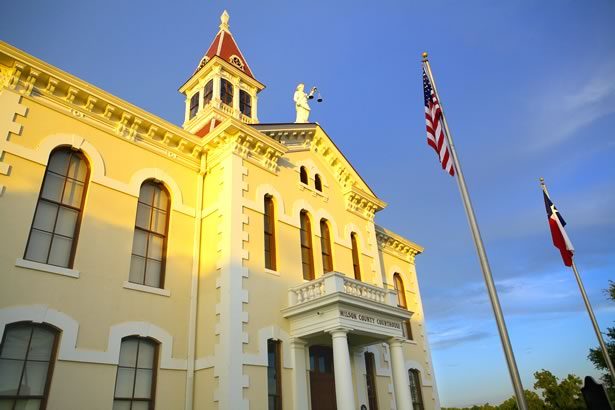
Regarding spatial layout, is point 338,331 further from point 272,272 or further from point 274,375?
point 272,272

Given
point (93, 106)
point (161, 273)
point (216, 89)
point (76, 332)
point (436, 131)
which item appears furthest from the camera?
point (216, 89)

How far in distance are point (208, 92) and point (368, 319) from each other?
14994 mm

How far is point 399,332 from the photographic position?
15398 millimetres

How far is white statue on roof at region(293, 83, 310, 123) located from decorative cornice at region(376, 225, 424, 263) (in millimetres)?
6746

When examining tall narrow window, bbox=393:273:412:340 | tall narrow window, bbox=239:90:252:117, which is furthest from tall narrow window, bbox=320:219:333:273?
tall narrow window, bbox=239:90:252:117

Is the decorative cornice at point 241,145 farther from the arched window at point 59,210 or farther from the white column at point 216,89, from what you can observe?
the white column at point 216,89

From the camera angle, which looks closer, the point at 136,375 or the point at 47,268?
the point at 47,268

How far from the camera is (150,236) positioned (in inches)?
534

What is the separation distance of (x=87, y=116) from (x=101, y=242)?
3835 millimetres

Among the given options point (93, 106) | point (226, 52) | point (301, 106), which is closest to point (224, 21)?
point (226, 52)

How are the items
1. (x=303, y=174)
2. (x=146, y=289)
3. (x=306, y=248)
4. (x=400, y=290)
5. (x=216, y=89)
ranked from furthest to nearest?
(x=400, y=290) → (x=216, y=89) → (x=303, y=174) → (x=306, y=248) → (x=146, y=289)

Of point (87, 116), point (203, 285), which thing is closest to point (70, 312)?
point (203, 285)

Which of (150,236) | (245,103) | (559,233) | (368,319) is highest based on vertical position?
(245,103)

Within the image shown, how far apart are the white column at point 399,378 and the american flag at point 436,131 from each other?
23.2 feet
